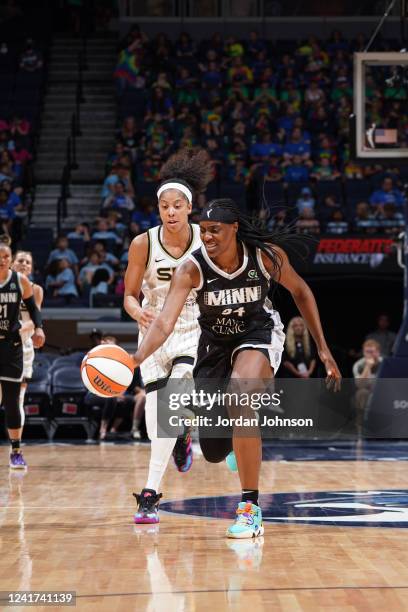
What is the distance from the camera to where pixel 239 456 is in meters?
5.77

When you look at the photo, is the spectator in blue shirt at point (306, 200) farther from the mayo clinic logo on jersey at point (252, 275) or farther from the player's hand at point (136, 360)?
the player's hand at point (136, 360)

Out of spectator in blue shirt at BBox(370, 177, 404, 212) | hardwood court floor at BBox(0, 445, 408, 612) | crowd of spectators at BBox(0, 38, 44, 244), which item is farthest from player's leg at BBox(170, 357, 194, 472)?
spectator in blue shirt at BBox(370, 177, 404, 212)

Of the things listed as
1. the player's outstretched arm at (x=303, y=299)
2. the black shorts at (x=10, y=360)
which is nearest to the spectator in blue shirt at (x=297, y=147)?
the black shorts at (x=10, y=360)

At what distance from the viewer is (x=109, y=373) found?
16.4 ft

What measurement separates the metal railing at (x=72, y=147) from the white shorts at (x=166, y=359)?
38.3ft

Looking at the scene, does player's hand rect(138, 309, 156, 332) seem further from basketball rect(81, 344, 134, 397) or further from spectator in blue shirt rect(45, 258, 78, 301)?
spectator in blue shirt rect(45, 258, 78, 301)

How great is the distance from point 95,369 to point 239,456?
1.12m

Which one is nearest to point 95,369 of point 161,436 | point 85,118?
point 161,436

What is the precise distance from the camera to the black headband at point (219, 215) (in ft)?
19.0

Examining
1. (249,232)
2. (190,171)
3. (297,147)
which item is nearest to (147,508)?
(249,232)

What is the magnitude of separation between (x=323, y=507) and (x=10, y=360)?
159 inches

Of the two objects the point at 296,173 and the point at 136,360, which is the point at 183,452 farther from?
the point at 296,173

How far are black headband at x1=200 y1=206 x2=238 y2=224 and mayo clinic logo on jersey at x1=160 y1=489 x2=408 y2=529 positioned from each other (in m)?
1.86

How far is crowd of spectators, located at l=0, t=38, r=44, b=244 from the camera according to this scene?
19.4 metres
